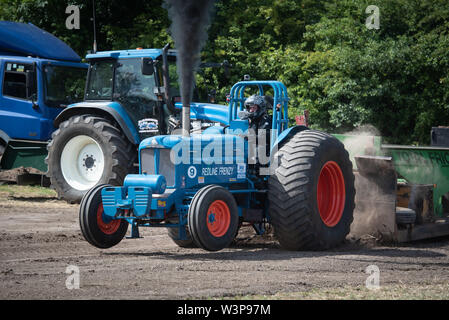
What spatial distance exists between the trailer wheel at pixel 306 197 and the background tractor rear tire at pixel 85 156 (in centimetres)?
464

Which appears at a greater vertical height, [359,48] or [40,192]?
[359,48]

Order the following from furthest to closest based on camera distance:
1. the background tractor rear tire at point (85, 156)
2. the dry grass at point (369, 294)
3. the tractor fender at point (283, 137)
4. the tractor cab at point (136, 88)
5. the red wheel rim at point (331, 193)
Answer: the background tractor rear tire at point (85, 156) → the tractor cab at point (136, 88) → the red wheel rim at point (331, 193) → the tractor fender at point (283, 137) → the dry grass at point (369, 294)

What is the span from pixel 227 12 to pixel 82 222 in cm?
1252

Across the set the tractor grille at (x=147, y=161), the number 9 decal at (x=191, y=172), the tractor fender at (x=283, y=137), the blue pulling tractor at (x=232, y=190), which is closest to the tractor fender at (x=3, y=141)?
the blue pulling tractor at (x=232, y=190)

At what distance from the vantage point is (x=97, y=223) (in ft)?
28.7

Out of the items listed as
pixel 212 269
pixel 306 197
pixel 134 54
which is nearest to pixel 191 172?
pixel 306 197

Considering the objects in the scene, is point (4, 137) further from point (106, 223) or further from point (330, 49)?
point (330, 49)

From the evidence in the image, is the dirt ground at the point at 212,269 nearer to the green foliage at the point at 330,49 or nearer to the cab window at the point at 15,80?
the cab window at the point at 15,80

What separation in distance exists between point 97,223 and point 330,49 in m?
10.8

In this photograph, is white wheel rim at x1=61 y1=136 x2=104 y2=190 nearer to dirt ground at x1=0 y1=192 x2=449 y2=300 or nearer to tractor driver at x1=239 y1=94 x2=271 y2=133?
dirt ground at x1=0 y1=192 x2=449 y2=300

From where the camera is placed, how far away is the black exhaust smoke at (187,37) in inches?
351

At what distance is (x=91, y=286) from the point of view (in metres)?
6.68
